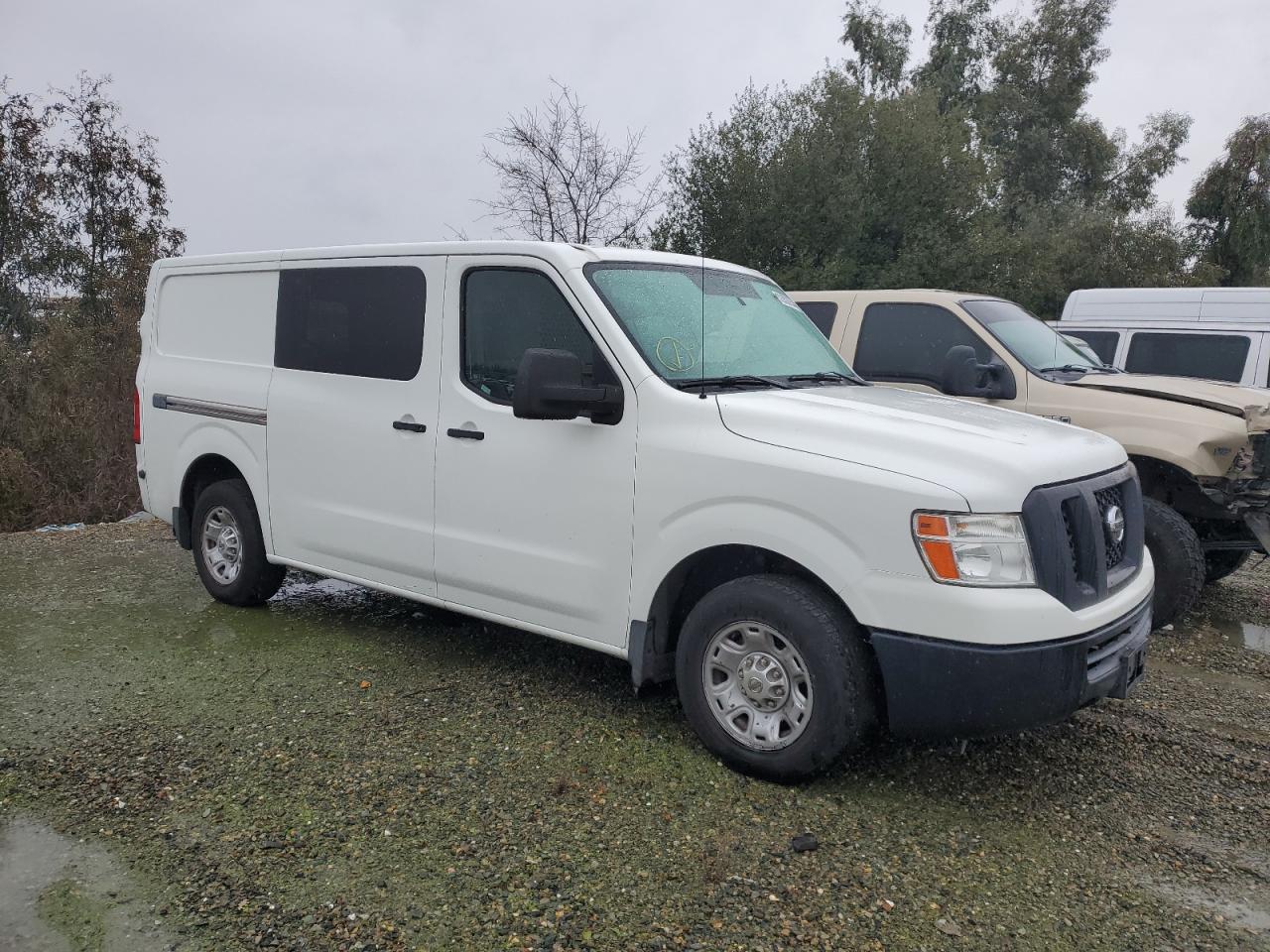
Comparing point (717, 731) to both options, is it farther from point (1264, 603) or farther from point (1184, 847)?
point (1264, 603)

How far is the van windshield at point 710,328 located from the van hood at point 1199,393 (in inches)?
97.9

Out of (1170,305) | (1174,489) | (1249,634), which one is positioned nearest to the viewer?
(1174,489)

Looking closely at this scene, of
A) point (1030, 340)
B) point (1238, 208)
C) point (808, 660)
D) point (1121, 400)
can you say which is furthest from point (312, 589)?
point (1238, 208)

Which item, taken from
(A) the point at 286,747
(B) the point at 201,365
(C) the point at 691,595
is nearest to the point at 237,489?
(B) the point at 201,365

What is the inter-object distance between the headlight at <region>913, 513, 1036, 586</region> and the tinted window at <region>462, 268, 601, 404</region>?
155 cm

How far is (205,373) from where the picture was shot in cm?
588

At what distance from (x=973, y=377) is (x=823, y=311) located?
1425mm

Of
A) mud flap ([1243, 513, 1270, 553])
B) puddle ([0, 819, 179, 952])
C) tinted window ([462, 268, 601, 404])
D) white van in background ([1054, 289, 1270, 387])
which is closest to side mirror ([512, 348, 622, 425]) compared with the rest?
tinted window ([462, 268, 601, 404])

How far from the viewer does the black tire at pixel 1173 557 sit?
18.6ft

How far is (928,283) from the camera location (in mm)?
25000

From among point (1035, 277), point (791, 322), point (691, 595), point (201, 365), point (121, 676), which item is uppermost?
point (1035, 277)

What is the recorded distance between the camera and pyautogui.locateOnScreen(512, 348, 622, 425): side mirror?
3840 mm

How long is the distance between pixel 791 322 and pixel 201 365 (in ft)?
11.3

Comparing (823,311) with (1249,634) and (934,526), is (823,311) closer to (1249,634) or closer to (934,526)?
(1249,634)
